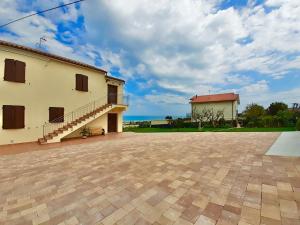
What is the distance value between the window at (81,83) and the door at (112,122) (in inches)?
147

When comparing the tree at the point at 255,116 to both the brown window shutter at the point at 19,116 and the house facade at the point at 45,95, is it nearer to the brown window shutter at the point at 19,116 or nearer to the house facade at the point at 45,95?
the house facade at the point at 45,95

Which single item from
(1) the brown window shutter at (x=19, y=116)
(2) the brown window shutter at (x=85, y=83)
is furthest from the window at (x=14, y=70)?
(2) the brown window shutter at (x=85, y=83)

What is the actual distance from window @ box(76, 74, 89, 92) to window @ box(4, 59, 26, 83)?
11.5 ft

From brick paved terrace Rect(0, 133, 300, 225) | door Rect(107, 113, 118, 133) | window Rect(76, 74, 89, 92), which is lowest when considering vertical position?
brick paved terrace Rect(0, 133, 300, 225)

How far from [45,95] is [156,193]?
11.1 meters

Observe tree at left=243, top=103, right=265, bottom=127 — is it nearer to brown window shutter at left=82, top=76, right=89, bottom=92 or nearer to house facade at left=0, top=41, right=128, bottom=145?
house facade at left=0, top=41, right=128, bottom=145

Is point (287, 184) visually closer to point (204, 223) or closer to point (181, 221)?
point (204, 223)

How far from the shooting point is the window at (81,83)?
42.9ft

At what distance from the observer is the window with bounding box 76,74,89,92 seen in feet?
42.9

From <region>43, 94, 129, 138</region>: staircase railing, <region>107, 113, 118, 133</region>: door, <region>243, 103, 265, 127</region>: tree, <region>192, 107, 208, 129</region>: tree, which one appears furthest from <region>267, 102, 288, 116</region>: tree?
<region>107, 113, 118, 133</region>: door

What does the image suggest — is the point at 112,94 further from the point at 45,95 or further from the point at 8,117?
the point at 8,117

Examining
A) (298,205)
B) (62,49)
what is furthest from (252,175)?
(62,49)

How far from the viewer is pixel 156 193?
3.10m

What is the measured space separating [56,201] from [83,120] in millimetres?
9838
